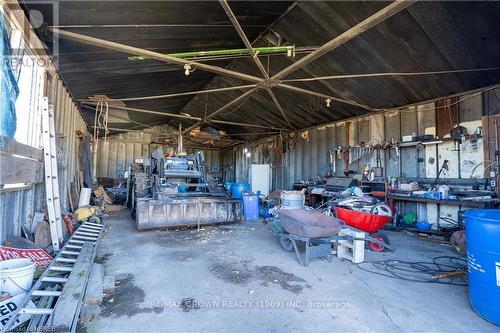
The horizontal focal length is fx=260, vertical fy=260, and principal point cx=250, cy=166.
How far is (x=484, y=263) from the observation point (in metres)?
2.24

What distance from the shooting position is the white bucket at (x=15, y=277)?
7.38 ft

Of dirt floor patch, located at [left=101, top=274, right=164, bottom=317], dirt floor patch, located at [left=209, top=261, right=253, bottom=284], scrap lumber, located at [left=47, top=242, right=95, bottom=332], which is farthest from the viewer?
dirt floor patch, located at [left=209, top=261, right=253, bottom=284]

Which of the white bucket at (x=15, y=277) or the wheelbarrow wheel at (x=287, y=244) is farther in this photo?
the wheelbarrow wheel at (x=287, y=244)

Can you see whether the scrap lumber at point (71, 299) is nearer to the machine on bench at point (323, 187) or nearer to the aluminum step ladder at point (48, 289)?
the aluminum step ladder at point (48, 289)

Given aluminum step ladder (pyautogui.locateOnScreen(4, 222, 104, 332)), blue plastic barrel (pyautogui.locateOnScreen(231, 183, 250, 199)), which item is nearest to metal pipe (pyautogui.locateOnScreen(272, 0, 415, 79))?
aluminum step ladder (pyautogui.locateOnScreen(4, 222, 104, 332))

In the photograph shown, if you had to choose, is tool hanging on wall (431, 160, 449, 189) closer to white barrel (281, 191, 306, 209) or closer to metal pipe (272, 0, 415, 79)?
white barrel (281, 191, 306, 209)

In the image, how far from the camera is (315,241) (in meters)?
3.81

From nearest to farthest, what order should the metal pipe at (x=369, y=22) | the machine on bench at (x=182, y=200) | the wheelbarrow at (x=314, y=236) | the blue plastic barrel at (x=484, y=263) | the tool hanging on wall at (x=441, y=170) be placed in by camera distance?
1. the blue plastic barrel at (x=484, y=263)
2. the metal pipe at (x=369, y=22)
3. the wheelbarrow at (x=314, y=236)
4. the machine on bench at (x=182, y=200)
5. the tool hanging on wall at (x=441, y=170)

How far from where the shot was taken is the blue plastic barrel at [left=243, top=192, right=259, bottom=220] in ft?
24.2

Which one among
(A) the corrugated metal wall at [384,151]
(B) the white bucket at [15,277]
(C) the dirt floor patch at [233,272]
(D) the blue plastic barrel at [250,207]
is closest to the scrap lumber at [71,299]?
(B) the white bucket at [15,277]

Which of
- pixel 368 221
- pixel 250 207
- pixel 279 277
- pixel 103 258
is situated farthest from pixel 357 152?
pixel 103 258

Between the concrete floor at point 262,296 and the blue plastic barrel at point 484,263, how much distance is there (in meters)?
0.15

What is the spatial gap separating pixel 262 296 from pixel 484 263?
6.63 ft

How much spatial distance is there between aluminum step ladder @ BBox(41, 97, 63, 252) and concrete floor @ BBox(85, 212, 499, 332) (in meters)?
0.71
